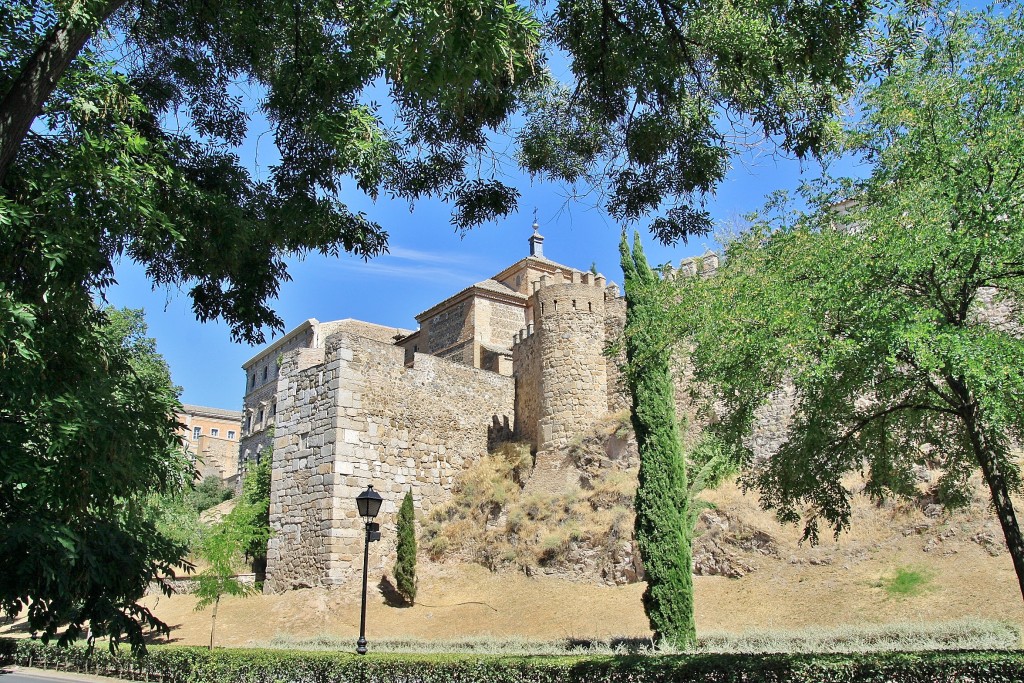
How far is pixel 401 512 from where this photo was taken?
21562 millimetres

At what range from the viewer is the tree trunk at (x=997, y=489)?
29.4ft

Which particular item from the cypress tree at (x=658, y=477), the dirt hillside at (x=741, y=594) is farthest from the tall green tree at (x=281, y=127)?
the dirt hillside at (x=741, y=594)

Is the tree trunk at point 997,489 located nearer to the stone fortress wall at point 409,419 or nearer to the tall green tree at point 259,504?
the stone fortress wall at point 409,419

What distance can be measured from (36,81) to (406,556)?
16396 mm

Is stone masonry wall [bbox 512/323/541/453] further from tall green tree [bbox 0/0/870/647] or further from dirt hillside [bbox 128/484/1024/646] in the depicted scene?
tall green tree [bbox 0/0/870/647]

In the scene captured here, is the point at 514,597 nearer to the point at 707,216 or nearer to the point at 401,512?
the point at 401,512

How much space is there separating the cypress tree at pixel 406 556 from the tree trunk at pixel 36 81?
16.0 metres

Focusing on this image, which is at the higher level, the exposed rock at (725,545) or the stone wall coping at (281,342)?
the stone wall coping at (281,342)

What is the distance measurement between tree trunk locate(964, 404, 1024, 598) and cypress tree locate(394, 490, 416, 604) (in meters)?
14.2

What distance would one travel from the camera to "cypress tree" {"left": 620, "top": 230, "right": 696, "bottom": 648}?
15.3 meters

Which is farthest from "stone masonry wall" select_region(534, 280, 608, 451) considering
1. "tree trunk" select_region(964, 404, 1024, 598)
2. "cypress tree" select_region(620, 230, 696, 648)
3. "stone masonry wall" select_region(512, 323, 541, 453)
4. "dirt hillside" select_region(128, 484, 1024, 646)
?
"tree trunk" select_region(964, 404, 1024, 598)

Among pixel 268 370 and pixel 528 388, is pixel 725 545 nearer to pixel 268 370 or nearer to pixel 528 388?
pixel 528 388

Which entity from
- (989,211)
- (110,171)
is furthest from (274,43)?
(989,211)

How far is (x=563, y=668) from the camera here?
395 inches
